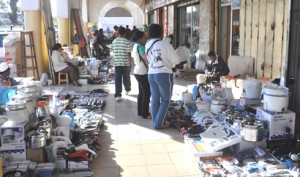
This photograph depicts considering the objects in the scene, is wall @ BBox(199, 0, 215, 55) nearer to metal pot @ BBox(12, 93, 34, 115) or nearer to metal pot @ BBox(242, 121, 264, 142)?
metal pot @ BBox(242, 121, 264, 142)

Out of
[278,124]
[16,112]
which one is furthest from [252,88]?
[16,112]

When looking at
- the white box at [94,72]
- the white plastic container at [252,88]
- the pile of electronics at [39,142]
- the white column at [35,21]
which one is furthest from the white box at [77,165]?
the white box at [94,72]

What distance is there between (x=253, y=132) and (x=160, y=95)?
5.60ft

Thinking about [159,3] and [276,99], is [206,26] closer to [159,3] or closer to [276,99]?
[276,99]

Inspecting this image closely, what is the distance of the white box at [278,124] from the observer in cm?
443

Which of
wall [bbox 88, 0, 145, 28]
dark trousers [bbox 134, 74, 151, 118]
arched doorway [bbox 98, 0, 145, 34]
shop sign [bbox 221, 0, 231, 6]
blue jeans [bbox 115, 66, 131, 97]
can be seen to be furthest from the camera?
arched doorway [bbox 98, 0, 145, 34]

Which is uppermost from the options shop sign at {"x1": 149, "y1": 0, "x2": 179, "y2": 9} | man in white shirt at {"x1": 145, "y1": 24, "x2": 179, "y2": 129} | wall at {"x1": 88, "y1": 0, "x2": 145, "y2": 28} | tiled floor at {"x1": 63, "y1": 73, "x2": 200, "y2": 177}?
wall at {"x1": 88, "y1": 0, "x2": 145, "y2": 28}

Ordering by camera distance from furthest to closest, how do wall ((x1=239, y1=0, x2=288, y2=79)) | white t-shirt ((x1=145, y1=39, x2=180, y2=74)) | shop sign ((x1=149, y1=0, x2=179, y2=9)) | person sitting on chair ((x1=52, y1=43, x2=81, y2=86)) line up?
1. shop sign ((x1=149, y1=0, x2=179, y2=9))
2. person sitting on chair ((x1=52, y1=43, x2=81, y2=86))
3. wall ((x1=239, y1=0, x2=288, y2=79))
4. white t-shirt ((x1=145, y1=39, x2=180, y2=74))

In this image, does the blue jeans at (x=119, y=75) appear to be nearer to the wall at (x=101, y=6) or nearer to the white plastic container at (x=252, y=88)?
the white plastic container at (x=252, y=88)

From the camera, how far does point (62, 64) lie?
9719 mm

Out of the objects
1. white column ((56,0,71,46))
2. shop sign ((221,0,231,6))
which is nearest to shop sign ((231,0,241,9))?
shop sign ((221,0,231,6))

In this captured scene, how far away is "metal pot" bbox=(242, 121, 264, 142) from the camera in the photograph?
13.8 ft

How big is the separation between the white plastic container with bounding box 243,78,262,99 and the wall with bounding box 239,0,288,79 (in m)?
1.45

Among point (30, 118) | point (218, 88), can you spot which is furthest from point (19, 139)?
point (218, 88)
